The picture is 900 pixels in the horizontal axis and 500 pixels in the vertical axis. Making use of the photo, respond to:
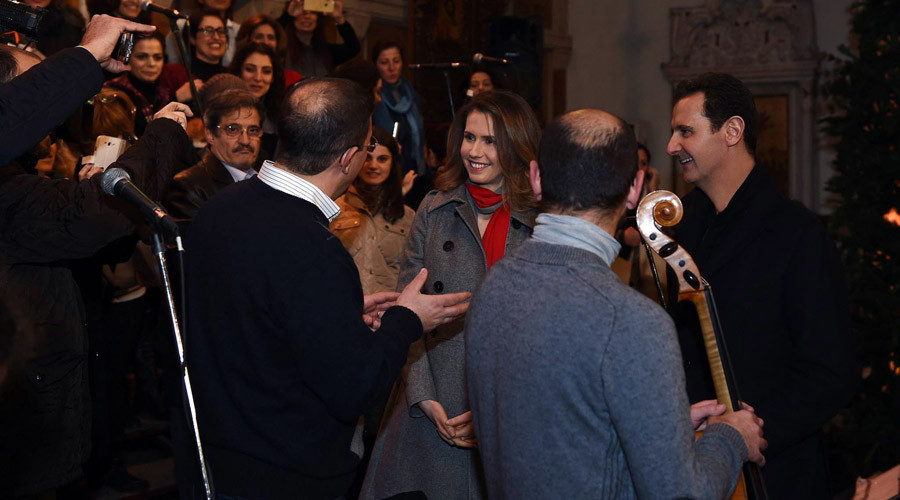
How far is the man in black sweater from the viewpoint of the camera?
6.62ft

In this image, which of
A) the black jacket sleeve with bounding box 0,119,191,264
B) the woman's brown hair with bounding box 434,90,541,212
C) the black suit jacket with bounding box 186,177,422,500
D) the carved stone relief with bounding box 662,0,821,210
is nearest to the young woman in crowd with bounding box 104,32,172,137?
the black jacket sleeve with bounding box 0,119,191,264

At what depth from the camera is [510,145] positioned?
9.87ft

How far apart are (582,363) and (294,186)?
35.2 inches

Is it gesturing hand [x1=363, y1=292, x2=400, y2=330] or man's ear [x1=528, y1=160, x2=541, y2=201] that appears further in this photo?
gesturing hand [x1=363, y1=292, x2=400, y2=330]

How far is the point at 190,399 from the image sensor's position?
6.42ft

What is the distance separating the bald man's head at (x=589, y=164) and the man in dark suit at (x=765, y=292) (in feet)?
2.46

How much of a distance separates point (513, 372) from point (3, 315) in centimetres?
155

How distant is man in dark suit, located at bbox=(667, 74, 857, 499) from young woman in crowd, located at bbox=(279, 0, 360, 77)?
4002 mm

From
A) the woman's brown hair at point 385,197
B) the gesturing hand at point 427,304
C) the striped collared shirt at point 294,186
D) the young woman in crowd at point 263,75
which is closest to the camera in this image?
the striped collared shirt at point 294,186

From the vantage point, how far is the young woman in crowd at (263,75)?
5.13 meters

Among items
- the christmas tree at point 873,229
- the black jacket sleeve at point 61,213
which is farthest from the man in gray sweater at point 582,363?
the christmas tree at point 873,229

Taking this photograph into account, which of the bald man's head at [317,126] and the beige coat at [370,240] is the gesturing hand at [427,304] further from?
the beige coat at [370,240]

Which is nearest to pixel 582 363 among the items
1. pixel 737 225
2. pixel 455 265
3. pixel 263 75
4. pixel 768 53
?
pixel 737 225

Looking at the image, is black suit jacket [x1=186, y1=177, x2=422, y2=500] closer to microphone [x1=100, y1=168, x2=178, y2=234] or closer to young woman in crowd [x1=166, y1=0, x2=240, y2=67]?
microphone [x1=100, y1=168, x2=178, y2=234]
